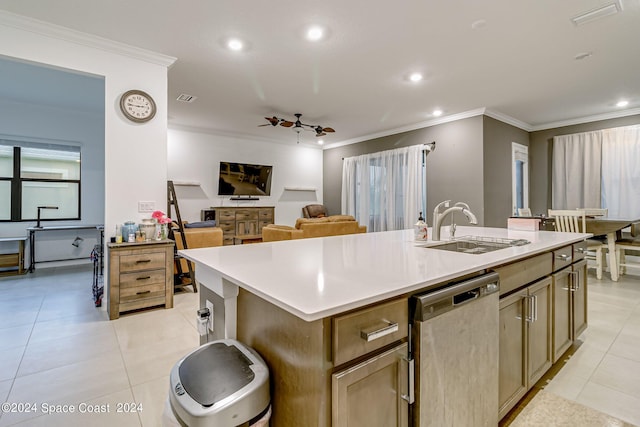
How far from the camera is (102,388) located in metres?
1.84

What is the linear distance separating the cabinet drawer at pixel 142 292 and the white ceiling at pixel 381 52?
7.88 feet

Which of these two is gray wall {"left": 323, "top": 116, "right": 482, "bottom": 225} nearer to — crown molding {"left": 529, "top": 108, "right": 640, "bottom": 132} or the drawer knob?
crown molding {"left": 529, "top": 108, "right": 640, "bottom": 132}

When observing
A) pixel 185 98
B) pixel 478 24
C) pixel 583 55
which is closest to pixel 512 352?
pixel 478 24

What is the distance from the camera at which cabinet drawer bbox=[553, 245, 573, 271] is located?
6.43ft

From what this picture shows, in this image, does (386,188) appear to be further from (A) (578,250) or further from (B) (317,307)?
(B) (317,307)

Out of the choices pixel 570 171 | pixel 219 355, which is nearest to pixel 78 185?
pixel 219 355

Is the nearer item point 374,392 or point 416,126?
point 374,392

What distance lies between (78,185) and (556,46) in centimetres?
729

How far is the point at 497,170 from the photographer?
5.41m

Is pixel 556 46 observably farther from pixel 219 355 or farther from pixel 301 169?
pixel 301 169

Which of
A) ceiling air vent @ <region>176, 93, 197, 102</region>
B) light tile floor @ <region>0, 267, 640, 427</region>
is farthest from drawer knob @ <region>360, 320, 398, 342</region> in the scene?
→ ceiling air vent @ <region>176, 93, 197, 102</region>

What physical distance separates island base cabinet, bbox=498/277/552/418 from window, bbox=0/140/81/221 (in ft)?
22.0

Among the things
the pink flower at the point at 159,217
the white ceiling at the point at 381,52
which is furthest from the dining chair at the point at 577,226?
the pink flower at the point at 159,217

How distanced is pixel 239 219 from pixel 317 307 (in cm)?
623
